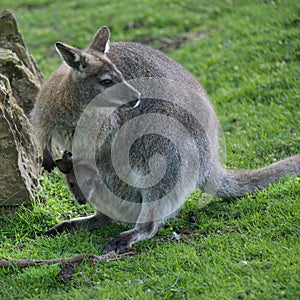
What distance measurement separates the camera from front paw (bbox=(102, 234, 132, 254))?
4943 mm

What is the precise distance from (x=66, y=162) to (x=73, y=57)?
3.16 feet

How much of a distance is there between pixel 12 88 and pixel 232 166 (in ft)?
8.46

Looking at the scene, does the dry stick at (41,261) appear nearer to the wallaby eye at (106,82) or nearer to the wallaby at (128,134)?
the wallaby at (128,134)

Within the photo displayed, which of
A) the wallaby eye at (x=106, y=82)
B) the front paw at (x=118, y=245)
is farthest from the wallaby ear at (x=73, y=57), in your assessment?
the front paw at (x=118, y=245)

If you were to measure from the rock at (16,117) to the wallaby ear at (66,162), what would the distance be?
38 centimetres

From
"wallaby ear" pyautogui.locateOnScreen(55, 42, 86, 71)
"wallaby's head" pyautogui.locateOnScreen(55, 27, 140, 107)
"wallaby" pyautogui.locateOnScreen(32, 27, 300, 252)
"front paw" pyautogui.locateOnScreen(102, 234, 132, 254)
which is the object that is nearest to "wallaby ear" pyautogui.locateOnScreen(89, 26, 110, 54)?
"wallaby" pyautogui.locateOnScreen(32, 27, 300, 252)

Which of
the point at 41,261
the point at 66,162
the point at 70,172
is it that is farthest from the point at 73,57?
the point at 41,261

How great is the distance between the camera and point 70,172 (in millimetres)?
5535

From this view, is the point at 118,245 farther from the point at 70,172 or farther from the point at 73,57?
the point at 73,57

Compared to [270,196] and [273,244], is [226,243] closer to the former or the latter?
[273,244]

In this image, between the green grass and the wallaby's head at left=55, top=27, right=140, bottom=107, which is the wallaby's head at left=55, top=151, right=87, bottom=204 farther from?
the wallaby's head at left=55, top=27, right=140, bottom=107

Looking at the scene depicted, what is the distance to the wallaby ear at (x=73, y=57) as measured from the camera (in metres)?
5.16

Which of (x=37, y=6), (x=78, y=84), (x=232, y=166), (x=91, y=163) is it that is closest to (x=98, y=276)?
(x=91, y=163)

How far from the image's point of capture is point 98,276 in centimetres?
450
